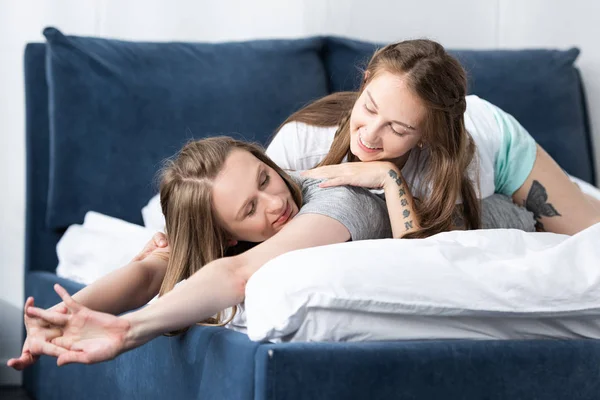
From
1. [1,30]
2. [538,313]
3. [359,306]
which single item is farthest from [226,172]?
[1,30]

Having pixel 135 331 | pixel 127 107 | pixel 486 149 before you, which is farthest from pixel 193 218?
pixel 127 107

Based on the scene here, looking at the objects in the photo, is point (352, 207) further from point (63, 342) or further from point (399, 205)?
point (63, 342)

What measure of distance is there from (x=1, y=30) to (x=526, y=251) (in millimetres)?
1929

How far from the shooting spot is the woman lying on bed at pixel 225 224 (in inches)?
55.3

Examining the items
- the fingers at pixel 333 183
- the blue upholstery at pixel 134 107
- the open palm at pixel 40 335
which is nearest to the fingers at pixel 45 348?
the open palm at pixel 40 335

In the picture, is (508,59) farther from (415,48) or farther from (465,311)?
(465,311)

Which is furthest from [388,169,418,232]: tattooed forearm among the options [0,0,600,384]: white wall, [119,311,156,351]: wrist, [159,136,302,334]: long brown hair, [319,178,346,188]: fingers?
[0,0,600,384]: white wall

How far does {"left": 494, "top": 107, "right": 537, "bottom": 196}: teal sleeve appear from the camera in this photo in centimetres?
217

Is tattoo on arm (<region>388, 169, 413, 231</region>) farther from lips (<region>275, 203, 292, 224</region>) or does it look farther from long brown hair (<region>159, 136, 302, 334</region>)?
long brown hair (<region>159, 136, 302, 334</region>)

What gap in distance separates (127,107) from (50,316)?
4.43 feet

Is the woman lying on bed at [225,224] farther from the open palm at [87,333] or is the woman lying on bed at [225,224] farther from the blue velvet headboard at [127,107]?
the blue velvet headboard at [127,107]

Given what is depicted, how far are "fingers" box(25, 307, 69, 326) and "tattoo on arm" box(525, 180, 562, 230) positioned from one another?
1245mm

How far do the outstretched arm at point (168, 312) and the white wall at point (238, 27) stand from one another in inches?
61.3

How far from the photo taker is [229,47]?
8.87 ft
